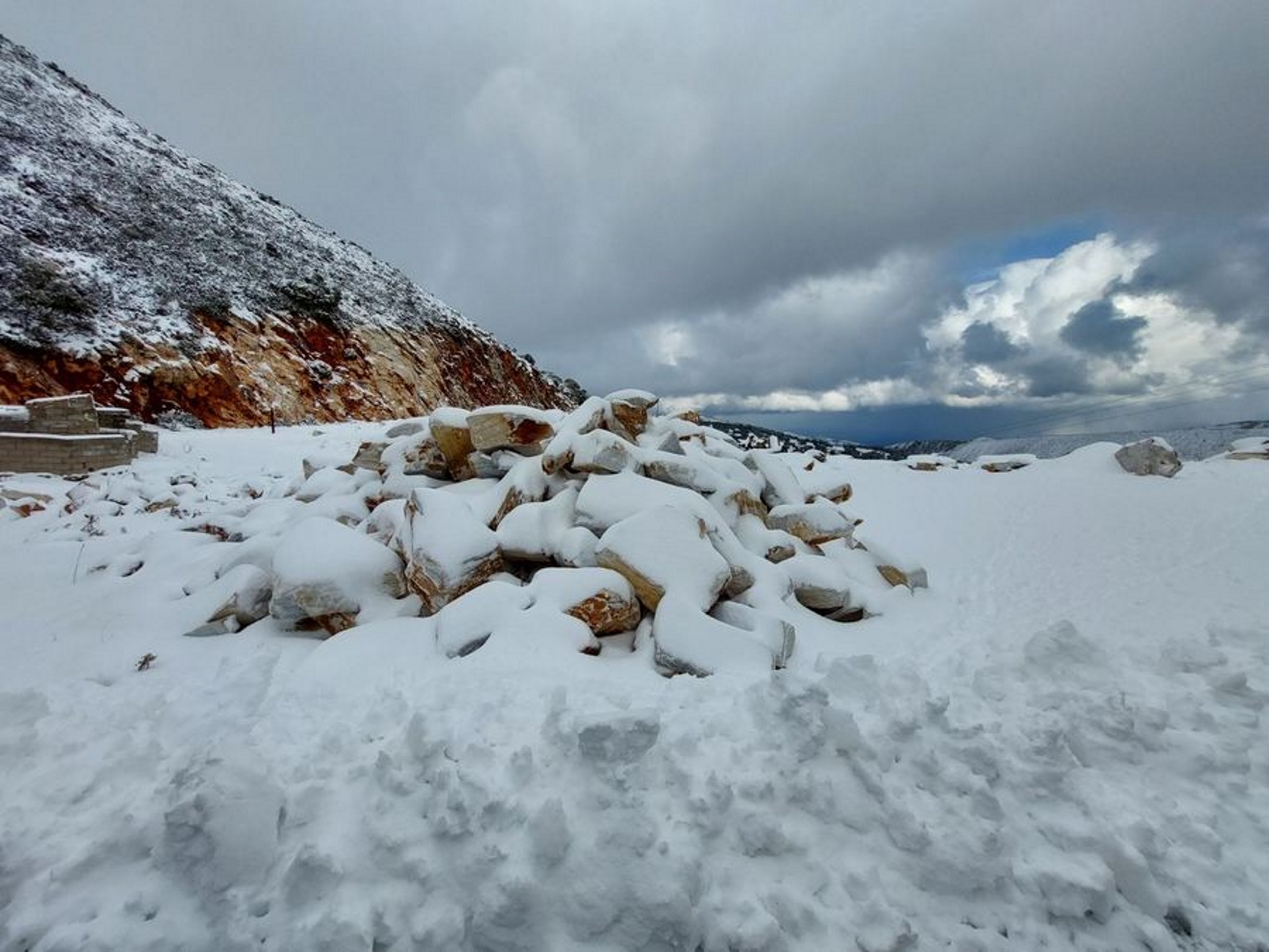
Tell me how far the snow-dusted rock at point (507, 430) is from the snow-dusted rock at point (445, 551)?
5.98 feet

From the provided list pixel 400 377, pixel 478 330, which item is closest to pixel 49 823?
pixel 400 377

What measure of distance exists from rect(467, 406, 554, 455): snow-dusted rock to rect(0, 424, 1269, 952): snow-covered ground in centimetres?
329

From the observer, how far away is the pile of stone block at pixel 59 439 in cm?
1088

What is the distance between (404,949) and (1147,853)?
3589 mm

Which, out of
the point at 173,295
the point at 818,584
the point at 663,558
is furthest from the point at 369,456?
the point at 173,295

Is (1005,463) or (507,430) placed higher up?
(507,430)

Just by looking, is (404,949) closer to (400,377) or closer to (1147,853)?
(1147,853)

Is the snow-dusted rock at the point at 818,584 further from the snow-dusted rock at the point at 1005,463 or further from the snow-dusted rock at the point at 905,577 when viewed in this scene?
the snow-dusted rock at the point at 1005,463

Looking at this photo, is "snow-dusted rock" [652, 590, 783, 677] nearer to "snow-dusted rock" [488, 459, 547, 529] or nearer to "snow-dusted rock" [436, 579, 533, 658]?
"snow-dusted rock" [436, 579, 533, 658]

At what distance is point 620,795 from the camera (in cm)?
276

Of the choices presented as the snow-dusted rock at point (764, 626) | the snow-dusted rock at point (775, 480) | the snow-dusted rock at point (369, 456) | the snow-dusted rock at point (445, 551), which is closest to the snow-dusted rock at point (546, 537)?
the snow-dusted rock at point (445, 551)

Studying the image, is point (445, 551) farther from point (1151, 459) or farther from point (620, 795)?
point (1151, 459)

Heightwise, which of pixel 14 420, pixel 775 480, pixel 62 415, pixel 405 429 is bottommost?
pixel 775 480

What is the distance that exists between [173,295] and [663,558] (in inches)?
1170
